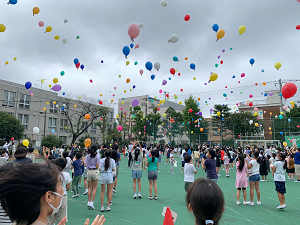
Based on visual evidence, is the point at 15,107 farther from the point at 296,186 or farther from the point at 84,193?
the point at 296,186

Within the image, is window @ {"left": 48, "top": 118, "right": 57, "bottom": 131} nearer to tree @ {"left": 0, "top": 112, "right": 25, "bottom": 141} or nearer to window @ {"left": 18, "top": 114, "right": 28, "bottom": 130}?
window @ {"left": 18, "top": 114, "right": 28, "bottom": 130}

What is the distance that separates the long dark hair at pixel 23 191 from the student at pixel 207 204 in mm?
1043

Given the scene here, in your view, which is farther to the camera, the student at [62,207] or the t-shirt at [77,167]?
the t-shirt at [77,167]

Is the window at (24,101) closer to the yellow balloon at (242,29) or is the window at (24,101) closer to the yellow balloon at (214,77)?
the yellow balloon at (214,77)

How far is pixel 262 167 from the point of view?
10.4 m

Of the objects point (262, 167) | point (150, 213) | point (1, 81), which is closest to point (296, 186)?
point (262, 167)

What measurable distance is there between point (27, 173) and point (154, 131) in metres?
31.9

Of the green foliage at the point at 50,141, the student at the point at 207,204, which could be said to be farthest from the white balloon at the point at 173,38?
the green foliage at the point at 50,141

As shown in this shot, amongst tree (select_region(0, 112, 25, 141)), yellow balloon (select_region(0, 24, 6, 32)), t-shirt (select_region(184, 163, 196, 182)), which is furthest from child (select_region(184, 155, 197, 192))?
tree (select_region(0, 112, 25, 141))

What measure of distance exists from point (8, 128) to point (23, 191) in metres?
25.3

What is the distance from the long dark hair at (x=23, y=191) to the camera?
3.60ft

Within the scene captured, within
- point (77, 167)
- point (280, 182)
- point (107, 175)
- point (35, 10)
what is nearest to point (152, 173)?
point (107, 175)

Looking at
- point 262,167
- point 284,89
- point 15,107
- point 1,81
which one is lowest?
point 262,167

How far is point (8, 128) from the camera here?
2189 cm
